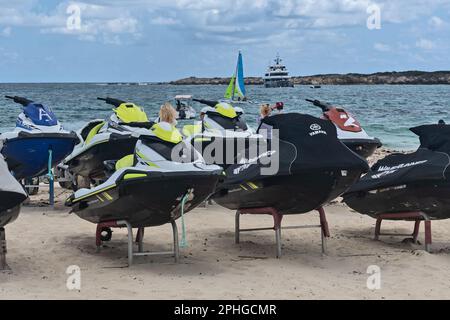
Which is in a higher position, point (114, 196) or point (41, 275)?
point (114, 196)

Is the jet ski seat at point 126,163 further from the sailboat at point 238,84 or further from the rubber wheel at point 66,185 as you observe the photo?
the sailboat at point 238,84

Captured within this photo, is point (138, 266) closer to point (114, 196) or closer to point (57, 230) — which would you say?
point (114, 196)

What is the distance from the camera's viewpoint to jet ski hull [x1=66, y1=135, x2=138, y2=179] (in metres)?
10.3

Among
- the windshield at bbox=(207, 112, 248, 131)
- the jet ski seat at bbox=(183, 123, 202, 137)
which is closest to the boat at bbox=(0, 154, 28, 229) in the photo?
the jet ski seat at bbox=(183, 123, 202, 137)

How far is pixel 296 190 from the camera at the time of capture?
7.84 metres

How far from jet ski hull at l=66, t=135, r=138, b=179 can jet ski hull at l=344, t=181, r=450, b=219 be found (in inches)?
126

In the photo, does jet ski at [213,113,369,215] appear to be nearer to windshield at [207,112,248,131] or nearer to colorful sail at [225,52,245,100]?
windshield at [207,112,248,131]

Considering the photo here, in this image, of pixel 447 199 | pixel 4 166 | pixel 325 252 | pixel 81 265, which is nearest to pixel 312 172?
pixel 325 252

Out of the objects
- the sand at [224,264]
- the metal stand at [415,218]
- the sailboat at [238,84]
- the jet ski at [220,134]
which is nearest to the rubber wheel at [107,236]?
the sand at [224,264]

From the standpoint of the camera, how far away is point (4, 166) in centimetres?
689

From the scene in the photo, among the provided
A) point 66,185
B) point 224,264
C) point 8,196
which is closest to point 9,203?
point 8,196

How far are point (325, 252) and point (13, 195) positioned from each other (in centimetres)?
331

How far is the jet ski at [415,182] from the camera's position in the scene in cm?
825
